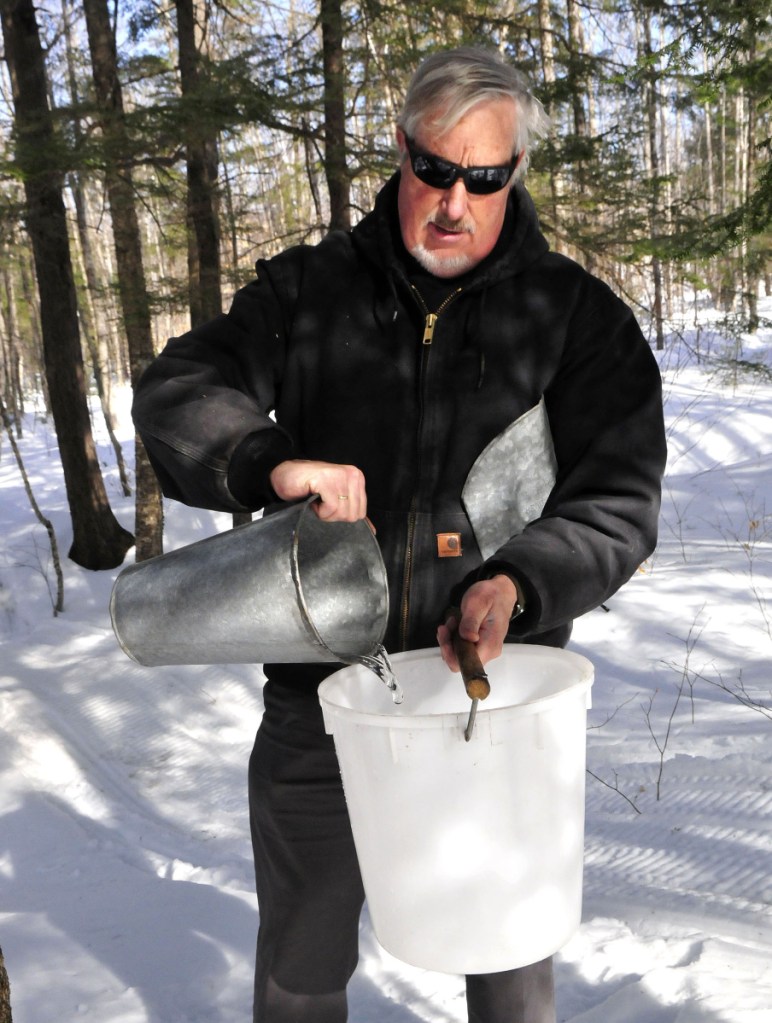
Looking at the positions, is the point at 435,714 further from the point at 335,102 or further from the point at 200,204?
the point at 200,204

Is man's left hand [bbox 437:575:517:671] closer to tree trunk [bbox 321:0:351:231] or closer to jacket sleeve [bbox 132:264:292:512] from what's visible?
jacket sleeve [bbox 132:264:292:512]

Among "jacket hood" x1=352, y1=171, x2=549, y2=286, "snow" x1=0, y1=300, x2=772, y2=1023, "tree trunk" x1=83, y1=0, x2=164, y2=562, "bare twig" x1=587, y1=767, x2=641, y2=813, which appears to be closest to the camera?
"jacket hood" x1=352, y1=171, x2=549, y2=286

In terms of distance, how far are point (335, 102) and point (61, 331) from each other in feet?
10.4

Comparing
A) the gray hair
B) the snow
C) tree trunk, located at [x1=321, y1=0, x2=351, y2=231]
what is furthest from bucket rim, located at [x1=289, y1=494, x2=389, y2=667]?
tree trunk, located at [x1=321, y1=0, x2=351, y2=231]

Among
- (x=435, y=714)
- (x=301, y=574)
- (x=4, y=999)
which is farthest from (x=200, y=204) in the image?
(x=435, y=714)

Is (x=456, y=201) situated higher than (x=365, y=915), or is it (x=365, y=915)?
(x=456, y=201)

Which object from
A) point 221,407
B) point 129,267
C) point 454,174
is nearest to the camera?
point 221,407

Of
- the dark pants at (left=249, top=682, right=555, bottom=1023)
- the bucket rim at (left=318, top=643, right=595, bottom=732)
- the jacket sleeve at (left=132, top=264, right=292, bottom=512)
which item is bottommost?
the dark pants at (left=249, top=682, right=555, bottom=1023)

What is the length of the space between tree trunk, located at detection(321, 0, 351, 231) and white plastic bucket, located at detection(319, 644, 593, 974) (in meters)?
5.90

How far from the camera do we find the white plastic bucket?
1311 millimetres

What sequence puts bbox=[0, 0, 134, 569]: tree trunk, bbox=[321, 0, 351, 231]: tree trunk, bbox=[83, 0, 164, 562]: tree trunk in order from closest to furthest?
bbox=[321, 0, 351, 231]: tree trunk
bbox=[83, 0, 164, 562]: tree trunk
bbox=[0, 0, 134, 569]: tree trunk

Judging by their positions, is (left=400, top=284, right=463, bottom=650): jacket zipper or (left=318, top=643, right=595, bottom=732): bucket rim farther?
(left=400, top=284, right=463, bottom=650): jacket zipper

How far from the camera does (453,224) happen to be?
1.61 meters

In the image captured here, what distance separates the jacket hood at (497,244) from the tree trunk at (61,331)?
605 cm
